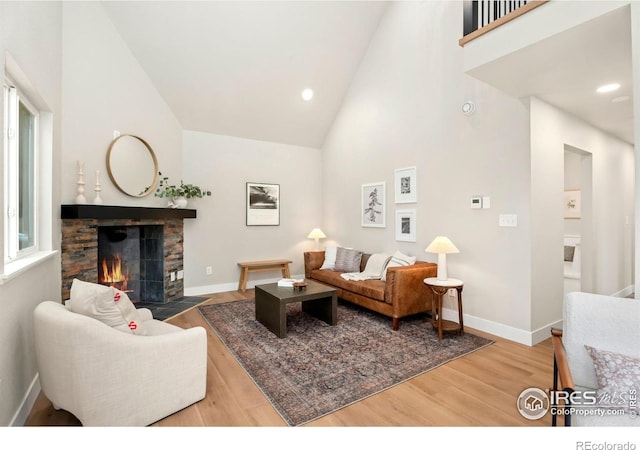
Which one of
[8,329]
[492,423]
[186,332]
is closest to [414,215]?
[492,423]

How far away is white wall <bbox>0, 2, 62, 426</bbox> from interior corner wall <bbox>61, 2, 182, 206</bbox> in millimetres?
332

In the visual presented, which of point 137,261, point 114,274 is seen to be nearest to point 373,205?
point 137,261

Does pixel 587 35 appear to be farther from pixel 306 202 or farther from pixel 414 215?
pixel 306 202

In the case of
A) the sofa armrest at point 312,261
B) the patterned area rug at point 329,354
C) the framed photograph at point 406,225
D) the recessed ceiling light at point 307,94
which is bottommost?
the patterned area rug at point 329,354

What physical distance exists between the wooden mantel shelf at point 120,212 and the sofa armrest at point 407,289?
304cm

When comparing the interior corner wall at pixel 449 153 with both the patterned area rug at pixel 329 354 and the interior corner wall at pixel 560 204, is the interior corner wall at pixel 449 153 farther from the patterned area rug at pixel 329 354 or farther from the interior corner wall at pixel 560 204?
the patterned area rug at pixel 329 354

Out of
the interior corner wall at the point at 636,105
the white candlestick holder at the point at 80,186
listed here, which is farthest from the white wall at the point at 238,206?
the interior corner wall at the point at 636,105

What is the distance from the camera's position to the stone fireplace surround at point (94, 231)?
3.22 m

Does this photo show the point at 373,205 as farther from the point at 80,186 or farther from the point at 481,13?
the point at 80,186

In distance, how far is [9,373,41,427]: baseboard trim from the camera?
5.97 ft

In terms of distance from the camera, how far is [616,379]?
1394 mm

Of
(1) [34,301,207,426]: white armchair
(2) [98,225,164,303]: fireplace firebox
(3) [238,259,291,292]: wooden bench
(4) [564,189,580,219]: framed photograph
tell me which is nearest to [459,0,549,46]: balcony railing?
(1) [34,301,207,426]: white armchair

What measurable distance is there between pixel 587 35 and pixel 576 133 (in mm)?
2098

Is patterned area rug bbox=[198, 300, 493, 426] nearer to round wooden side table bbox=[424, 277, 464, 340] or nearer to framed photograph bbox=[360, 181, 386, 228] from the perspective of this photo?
round wooden side table bbox=[424, 277, 464, 340]
